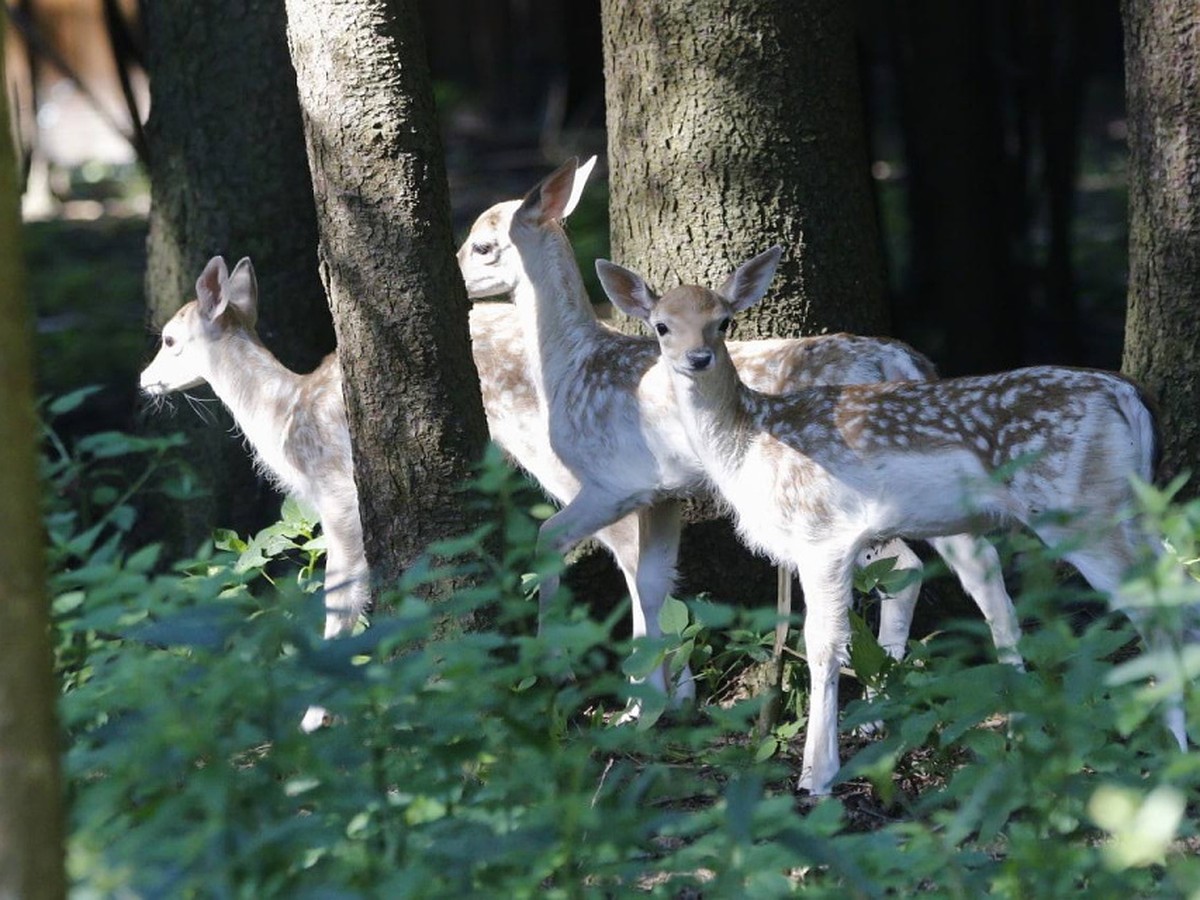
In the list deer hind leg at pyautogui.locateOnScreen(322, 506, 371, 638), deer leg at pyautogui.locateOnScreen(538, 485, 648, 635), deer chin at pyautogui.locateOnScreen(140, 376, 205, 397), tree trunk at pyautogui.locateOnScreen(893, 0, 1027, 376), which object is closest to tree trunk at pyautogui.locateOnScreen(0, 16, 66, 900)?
deer leg at pyautogui.locateOnScreen(538, 485, 648, 635)

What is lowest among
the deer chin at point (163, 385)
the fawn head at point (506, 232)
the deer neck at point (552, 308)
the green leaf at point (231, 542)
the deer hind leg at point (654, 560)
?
the deer hind leg at point (654, 560)

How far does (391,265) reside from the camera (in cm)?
502

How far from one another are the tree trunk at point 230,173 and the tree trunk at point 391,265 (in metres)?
2.28

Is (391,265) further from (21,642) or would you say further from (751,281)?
(21,642)

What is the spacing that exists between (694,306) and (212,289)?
224 cm

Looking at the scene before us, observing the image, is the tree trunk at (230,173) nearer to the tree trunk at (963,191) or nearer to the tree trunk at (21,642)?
the tree trunk at (963,191)

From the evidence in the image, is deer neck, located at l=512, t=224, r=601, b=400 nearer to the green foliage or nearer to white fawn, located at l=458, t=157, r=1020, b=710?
white fawn, located at l=458, t=157, r=1020, b=710

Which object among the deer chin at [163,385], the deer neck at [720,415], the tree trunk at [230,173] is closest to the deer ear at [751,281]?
the deer neck at [720,415]

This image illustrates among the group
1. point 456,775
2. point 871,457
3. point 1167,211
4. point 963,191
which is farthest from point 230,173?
point 963,191

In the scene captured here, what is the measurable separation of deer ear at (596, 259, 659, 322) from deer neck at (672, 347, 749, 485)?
0.98ft

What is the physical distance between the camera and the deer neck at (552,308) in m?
6.57

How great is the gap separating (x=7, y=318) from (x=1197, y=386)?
4.32 m

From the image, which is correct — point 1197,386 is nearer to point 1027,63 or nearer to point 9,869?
point 9,869

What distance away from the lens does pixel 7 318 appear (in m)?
2.71
